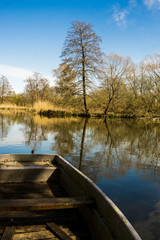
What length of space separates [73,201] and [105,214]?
0.41 m

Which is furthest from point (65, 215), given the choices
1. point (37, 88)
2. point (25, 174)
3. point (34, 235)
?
point (37, 88)

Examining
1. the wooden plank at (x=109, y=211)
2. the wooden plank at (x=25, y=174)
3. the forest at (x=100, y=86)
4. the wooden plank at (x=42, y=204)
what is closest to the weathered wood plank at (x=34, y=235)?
the wooden plank at (x=42, y=204)

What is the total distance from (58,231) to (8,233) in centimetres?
52

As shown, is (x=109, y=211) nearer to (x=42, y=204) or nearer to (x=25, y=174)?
(x=42, y=204)

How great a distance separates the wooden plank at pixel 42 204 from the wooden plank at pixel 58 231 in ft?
0.83

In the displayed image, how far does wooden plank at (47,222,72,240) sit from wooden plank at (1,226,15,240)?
1.29 ft

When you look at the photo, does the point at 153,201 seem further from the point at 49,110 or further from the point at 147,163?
the point at 49,110

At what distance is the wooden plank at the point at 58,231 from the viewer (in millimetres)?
2018

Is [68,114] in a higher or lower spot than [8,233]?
higher

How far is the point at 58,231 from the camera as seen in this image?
211 centimetres

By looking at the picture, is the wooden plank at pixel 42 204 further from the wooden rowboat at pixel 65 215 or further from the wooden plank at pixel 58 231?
the wooden plank at pixel 58 231

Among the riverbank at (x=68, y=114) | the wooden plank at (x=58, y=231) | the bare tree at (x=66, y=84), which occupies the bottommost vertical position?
the wooden plank at (x=58, y=231)

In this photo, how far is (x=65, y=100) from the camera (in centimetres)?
2684

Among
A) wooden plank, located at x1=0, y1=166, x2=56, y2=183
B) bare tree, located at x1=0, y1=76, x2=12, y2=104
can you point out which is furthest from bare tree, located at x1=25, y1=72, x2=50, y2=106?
wooden plank, located at x1=0, y1=166, x2=56, y2=183
